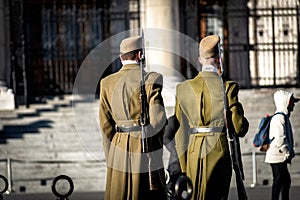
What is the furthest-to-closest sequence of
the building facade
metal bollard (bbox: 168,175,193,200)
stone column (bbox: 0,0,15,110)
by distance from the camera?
the building facade → stone column (bbox: 0,0,15,110) → metal bollard (bbox: 168,175,193,200)

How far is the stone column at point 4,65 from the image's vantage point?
79.9ft

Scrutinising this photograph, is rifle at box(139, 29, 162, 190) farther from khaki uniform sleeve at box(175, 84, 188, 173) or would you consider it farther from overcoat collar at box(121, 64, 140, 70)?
khaki uniform sleeve at box(175, 84, 188, 173)

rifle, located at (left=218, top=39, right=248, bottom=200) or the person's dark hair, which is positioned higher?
the person's dark hair

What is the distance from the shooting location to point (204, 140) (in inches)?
429

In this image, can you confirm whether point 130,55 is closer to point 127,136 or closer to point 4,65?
point 127,136

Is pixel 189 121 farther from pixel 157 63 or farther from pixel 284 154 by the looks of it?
pixel 157 63

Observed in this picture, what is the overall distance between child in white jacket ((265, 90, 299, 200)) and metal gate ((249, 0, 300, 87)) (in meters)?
11.6

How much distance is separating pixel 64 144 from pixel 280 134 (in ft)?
25.4

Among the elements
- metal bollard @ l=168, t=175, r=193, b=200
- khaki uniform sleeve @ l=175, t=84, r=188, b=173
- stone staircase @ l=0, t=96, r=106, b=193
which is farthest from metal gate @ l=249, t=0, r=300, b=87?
metal bollard @ l=168, t=175, r=193, b=200

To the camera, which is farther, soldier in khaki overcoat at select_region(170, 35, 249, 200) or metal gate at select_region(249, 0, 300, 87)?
metal gate at select_region(249, 0, 300, 87)

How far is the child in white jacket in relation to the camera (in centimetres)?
1478

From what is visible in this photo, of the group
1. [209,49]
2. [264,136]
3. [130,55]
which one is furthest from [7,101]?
[130,55]

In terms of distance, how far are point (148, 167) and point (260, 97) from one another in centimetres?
1343

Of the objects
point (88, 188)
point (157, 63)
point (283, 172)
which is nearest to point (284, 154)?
point (283, 172)
